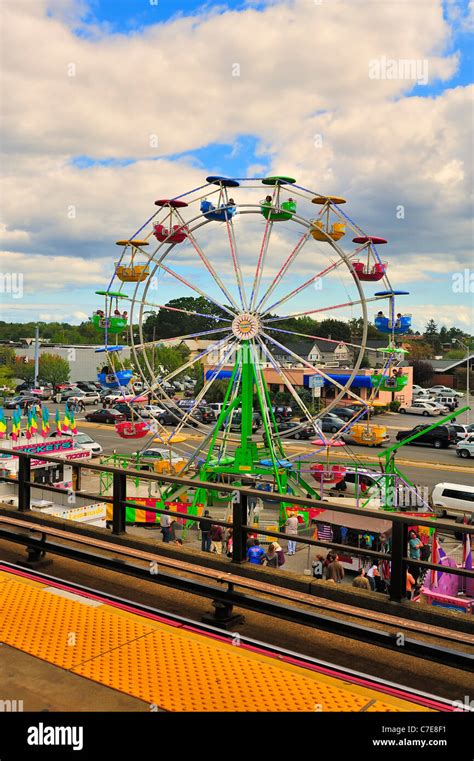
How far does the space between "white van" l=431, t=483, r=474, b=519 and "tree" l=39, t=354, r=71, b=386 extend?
6222 centimetres

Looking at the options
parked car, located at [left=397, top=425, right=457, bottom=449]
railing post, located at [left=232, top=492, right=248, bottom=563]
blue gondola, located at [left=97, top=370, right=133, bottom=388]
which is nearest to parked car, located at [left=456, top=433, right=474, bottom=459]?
parked car, located at [left=397, top=425, right=457, bottom=449]

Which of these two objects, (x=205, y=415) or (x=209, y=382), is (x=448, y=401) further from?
(x=209, y=382)

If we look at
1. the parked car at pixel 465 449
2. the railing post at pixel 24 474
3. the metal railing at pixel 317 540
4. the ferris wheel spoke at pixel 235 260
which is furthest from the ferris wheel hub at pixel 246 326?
the parked car at pixel 465 449

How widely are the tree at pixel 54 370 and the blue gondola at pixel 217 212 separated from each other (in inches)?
2369

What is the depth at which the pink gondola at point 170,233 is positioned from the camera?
83.4 ft

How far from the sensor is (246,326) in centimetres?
2417

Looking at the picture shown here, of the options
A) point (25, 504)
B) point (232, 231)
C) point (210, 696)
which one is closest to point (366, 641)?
point (210, 696)

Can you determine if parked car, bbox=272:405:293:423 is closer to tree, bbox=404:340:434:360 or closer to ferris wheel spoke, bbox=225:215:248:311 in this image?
ferris wheel spoke, bbox=225:215:248:311

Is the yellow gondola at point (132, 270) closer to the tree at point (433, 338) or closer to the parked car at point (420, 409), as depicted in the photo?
the parked car at point (420, 409)

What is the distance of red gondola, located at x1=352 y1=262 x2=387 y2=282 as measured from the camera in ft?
83.0

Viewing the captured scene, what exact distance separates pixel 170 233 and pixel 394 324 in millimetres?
8978

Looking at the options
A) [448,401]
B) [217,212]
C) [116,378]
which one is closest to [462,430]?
[448,401]
